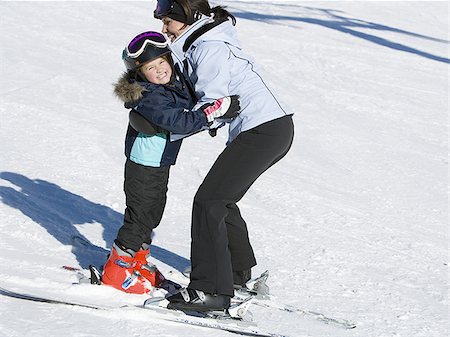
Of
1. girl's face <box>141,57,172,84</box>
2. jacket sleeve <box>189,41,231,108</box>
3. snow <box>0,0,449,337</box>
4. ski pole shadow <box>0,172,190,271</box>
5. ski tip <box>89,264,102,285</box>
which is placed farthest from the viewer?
ski pole shadow <box>0,172,190,271</box>

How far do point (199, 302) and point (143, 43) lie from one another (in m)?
1.33

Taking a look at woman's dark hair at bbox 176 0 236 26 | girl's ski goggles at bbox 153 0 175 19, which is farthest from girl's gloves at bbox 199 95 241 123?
girl's ski goggles at bbox 153 0 175 19

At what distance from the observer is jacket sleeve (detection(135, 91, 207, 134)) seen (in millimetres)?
4133

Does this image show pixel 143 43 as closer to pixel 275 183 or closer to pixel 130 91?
pixel 130 91

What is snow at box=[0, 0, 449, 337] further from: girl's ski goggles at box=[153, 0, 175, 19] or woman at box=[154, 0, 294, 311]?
girl's ski goggles at box=[153, 0, 175, 19]

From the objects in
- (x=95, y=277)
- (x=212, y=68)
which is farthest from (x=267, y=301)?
(x=212, y=68)

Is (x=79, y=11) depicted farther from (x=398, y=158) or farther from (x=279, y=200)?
(x=279, y=200)

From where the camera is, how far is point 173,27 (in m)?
4.35

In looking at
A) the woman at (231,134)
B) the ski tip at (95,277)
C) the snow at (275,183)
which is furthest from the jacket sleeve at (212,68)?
the ski tip at (95,277)

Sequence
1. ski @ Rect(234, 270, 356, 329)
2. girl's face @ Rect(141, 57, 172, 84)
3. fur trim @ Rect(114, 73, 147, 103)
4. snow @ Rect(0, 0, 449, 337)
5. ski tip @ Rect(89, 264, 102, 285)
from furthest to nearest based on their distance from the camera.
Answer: snow @ Rect(0, 0, 449, 337), ski @ Rect(234, 270, 356, 329), ski tip @ Rect(89, 264, 102, 285), girl's face @ Rect(141, 57, 172, 84), fur trim @ Rect(114, 73, 147, 103)

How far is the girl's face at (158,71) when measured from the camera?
14.2 ft

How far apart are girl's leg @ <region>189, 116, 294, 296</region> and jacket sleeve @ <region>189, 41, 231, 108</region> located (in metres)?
0.27

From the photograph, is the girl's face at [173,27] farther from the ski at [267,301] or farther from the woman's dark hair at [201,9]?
the ski at [267,301]

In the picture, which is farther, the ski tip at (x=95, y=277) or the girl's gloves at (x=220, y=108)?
the ski tip at (x=95, y=277)
